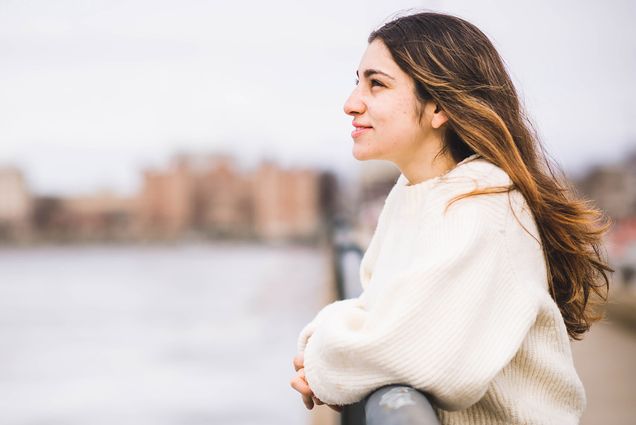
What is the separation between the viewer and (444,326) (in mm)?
1263

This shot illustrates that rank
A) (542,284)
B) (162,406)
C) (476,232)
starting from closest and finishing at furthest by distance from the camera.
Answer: (476,232)
(542,284)
(162,406)

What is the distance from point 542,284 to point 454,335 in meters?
0.29

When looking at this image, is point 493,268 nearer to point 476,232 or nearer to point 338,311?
point 476,232

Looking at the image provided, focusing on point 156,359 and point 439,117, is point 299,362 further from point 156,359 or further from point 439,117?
point 156,359

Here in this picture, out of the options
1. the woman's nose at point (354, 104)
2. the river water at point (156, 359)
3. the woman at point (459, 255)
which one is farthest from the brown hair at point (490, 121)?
the river water at point (156, 359)

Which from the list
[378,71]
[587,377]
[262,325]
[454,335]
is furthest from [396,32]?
[262,325]

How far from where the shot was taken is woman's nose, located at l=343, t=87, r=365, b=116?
1661 millimetres

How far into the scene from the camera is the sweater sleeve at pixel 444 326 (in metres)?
1.25

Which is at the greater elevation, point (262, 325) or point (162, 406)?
point (162, 406)

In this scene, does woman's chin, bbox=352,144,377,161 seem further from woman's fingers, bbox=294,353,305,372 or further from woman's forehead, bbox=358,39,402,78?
woman's fingers, bbox=294,353,305,372

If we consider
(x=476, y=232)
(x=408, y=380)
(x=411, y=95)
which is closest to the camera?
(x=408, y=380)

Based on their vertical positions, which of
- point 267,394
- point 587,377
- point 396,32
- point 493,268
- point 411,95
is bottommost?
point 267,394

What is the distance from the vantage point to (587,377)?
5.21 metres

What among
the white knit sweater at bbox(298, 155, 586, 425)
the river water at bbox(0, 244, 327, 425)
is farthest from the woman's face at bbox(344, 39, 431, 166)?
the river water at bbox(0, 244, 327, 425)
